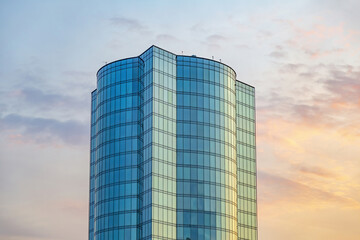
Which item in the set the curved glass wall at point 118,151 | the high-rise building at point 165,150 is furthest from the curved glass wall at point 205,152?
the curved glass wall at point 118,151

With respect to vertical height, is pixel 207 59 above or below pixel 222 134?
above

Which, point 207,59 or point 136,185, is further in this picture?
point 207,59

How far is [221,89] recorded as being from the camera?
632ft

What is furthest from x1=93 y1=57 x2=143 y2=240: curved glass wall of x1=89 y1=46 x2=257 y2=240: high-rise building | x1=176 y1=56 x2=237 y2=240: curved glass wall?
x1=176 y1=56 x2=237 y2=240: curved glass wall

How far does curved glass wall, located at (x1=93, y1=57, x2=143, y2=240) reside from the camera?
17812 centimetres

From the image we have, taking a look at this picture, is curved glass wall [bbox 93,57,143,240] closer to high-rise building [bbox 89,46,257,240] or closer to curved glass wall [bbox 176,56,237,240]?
high-rise building [bbox 89,46,257,240]

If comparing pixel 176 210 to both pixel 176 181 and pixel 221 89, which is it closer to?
pixel 176 181

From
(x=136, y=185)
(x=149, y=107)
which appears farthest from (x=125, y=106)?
(x=136, y=185)

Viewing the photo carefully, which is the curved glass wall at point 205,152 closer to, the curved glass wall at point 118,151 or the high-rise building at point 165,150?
the high-rise building at point 165,150

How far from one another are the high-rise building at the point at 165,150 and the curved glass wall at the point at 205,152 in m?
0.26

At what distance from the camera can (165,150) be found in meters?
181

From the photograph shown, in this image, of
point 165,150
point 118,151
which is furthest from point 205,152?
point 118,151

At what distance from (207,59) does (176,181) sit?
118ft

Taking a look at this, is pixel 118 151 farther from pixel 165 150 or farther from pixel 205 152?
pixel 205 152
